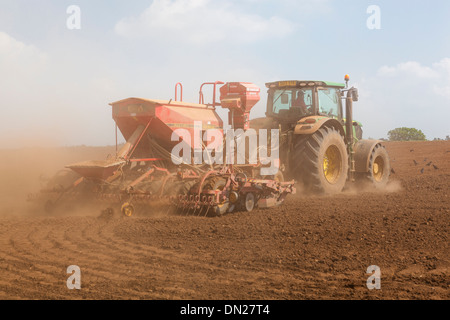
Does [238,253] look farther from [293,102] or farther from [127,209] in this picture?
[293,102]

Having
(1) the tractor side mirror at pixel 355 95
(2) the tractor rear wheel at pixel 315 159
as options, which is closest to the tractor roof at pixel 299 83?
(1) the tractor side mirror at pixel 355 95

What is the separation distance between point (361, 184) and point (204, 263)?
7454 mm

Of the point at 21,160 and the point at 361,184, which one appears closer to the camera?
the point at 361,184

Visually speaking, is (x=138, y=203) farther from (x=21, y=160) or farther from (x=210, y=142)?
(x=21, y=160)

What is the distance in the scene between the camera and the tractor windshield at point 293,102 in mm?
9711

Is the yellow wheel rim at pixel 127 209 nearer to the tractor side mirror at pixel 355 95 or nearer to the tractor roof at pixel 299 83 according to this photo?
the tractor roof at pixel 299 83

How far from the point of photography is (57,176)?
873 centimetres

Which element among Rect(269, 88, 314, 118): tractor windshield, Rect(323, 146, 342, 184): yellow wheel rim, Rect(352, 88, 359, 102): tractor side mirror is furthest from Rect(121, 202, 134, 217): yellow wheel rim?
Rect(352, 88, 359, 102): tractor side mirror

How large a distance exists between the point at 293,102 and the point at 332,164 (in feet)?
5.42

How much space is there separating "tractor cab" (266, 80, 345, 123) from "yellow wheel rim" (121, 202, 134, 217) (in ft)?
13.4

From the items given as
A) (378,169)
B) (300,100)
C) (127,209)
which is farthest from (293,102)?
(127,209)
